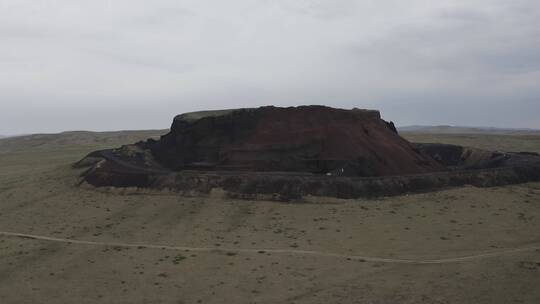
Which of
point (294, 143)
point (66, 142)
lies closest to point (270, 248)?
point (294, 143)

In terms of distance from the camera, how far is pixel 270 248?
45.1 feet

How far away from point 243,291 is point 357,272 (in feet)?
8.71

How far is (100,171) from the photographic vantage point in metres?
22.4

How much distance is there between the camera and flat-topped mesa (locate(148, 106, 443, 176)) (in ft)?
73.4

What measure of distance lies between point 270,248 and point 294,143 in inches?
390

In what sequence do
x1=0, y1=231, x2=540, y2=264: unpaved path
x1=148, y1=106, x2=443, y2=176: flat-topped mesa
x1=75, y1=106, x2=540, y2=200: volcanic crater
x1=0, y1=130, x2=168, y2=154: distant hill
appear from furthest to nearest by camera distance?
x1=0, y1=130, x2=168, y2=154: distant hill, x1=148, y1=106, x2=443, y2=176: flat-topped mesa, x1=75, y1=106, x2=540, y2=200: volcanic crater, x1=0, y1=231, x2=540, y2=264: unpaved path

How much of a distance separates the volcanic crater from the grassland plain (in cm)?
76

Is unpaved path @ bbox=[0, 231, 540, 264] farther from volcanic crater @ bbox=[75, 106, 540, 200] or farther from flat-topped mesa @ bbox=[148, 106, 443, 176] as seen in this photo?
flat-topped mesa @ bbox=[148, 106, 443, 176]

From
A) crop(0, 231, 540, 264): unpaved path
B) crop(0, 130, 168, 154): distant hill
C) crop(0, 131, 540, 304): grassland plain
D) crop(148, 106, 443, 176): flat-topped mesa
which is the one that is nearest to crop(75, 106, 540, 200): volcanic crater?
crop(148, 106, 443, 176): flat-topped mesa

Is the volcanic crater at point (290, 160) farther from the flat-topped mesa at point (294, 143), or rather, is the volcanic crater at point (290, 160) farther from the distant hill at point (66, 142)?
the distant hill at point (66, 142)

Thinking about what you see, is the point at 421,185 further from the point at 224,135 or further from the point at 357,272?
the point at 224,135

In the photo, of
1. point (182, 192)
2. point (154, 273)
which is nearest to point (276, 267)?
point (154, 273)

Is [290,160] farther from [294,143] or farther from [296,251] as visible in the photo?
[296,251]

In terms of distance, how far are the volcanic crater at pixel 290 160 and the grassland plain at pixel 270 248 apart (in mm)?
758
